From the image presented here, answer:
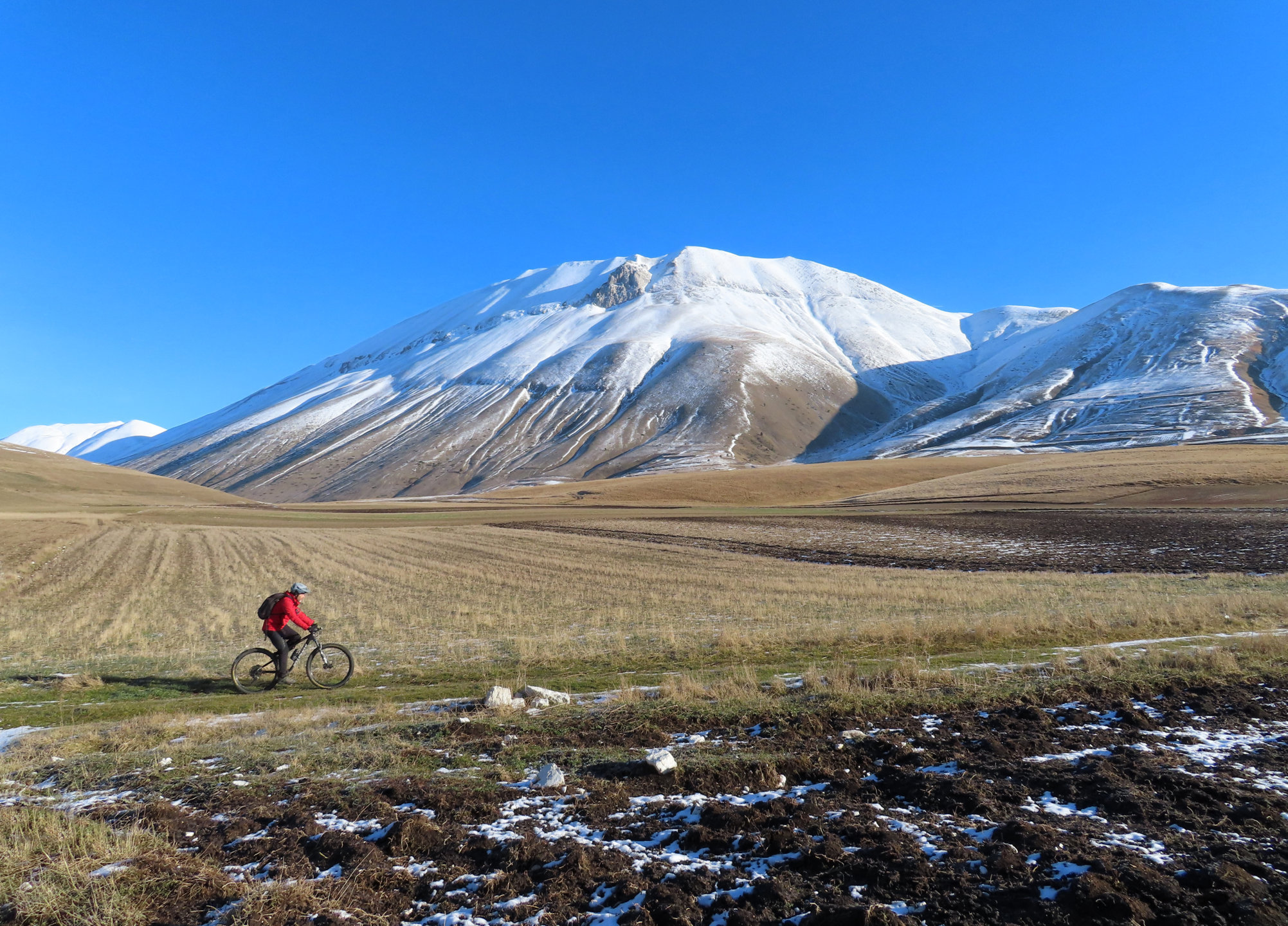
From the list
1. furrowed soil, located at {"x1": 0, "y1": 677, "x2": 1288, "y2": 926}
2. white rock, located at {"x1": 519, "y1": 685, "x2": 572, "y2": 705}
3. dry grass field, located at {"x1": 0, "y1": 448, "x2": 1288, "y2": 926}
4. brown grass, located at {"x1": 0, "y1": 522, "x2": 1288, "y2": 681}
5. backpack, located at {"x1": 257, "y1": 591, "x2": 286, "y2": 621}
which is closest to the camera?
furrowed soil, located at {"x1": 0, "y1": 677, "x2": 1288, "y2": 926}

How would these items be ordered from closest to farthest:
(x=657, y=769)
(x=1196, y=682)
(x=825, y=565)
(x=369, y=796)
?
(x=369, y=796)
(x=657, y=769)
(x=1196, y=682)
(x=825, y=565)

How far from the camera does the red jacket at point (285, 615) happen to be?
14.2 metres

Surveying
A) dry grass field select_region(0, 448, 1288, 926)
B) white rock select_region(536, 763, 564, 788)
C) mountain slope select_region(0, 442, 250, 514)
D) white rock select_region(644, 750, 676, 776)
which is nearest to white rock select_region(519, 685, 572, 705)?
dry grass field select_region(0, 448, 1288, 926)

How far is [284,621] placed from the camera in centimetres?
1436

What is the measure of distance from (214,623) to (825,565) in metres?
26.3

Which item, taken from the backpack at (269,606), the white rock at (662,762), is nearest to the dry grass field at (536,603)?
the backpack at (269,606)

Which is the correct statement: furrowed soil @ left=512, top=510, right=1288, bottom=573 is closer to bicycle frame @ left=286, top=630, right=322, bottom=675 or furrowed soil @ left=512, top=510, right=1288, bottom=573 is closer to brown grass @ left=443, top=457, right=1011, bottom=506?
bicycle frame @ left=286, top=630, right=322, bottom=675

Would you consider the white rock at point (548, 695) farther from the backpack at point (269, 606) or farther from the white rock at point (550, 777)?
the backpack at point (269, 606)

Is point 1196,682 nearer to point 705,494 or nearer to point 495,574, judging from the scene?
point 495,574

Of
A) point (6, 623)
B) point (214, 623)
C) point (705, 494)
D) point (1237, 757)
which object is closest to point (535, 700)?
point (1237, 757)

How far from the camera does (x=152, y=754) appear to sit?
940cm

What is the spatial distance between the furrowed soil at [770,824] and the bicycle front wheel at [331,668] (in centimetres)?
456

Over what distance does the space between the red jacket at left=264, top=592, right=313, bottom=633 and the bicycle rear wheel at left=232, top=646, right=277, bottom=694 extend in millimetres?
757

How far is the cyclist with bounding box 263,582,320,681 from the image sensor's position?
46.7ft
